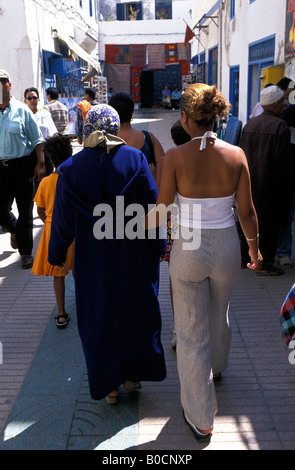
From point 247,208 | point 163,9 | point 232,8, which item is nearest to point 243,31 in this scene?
point 232,8

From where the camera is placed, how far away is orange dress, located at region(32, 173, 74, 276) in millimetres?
3893

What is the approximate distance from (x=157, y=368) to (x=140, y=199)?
999 millimetres

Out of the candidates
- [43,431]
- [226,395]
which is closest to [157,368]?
[226,395]

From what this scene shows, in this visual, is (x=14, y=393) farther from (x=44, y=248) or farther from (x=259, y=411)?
(x=259, y=411)

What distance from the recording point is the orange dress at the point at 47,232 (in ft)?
12.8

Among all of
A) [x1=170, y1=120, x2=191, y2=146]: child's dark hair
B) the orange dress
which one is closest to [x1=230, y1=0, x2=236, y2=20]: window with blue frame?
[x1=170, y1=120, x2=191, y2=146]: child's dark hair

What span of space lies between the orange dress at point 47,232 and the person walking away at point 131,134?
65 cm

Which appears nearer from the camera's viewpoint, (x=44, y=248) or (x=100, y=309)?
(x=100, y=309)

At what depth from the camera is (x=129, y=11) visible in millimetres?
37062

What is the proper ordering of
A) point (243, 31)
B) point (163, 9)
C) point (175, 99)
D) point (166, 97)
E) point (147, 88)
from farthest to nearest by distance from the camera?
1. point (163, 9)
2. point (147, 88)
3. point (166, 97)
4. point (175, 99)
5. point (243, 31)

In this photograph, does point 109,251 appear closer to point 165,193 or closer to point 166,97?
point 165,193

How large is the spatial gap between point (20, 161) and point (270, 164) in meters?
2.49

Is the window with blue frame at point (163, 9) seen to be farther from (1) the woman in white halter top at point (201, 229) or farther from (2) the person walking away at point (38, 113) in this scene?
(1) the woman in white halter top at point (201, 229)

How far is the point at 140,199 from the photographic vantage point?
274cm
